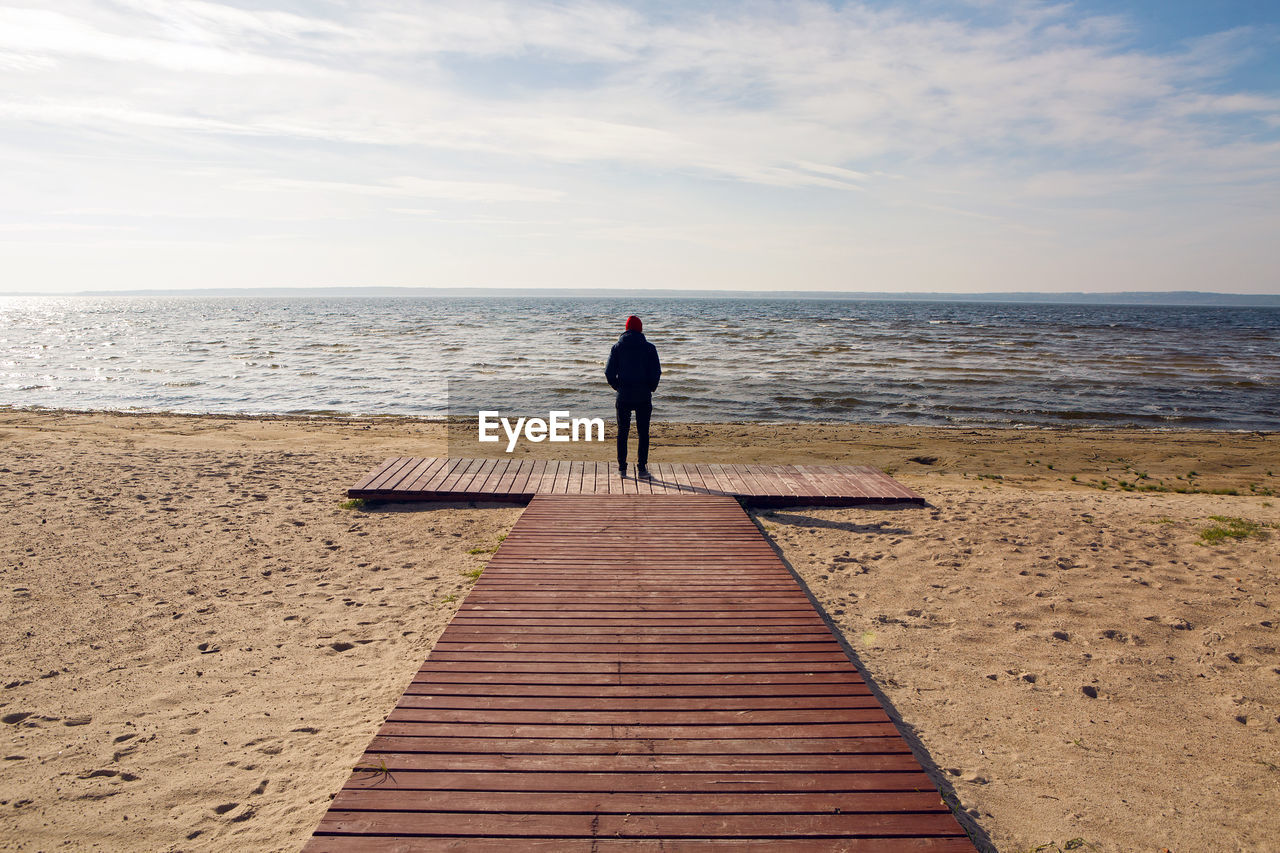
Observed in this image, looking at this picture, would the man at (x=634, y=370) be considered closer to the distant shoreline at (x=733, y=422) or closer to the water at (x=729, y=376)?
the distant shoreline at (x=733, y=422)

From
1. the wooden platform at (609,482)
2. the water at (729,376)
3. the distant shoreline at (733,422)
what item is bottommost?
the distant shoreline at (733,422)

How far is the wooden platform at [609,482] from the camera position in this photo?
29.5 ft

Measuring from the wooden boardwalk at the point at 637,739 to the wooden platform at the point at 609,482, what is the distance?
340 centimetres

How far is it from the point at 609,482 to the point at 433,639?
172 inches

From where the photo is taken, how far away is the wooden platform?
9.00 m

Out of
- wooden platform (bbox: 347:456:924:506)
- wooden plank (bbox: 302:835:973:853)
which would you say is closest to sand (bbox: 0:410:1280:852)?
wooden platform (bbox: 347:456:924:506)

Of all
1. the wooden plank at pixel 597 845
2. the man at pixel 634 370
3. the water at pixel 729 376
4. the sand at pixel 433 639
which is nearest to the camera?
the wooden plank at pixel 597 845

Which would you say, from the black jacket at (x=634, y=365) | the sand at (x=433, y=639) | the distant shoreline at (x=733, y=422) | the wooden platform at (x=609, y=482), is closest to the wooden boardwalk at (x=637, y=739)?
the sand at (x=433, y=639)

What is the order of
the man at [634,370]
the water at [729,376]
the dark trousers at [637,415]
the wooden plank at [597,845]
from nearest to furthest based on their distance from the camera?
the wooden plank at [597,845], the man at [634,370], the dark trousers at [637,415], the water at [729,376]

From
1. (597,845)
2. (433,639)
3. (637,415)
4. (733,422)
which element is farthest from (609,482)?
(733,422)

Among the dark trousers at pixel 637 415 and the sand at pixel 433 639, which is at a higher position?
the dark trousers at pixel 637 415

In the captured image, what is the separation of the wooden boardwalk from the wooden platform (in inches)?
A: 134

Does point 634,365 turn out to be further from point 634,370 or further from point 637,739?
point 637,739

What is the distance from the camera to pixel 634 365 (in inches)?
351
